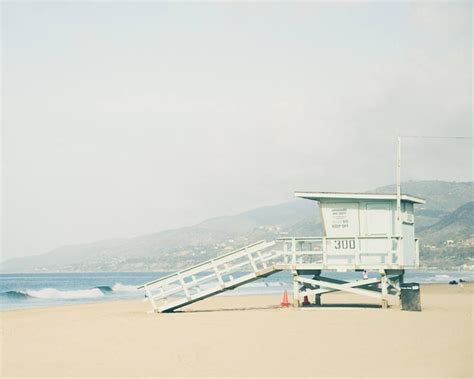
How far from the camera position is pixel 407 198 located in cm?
2422

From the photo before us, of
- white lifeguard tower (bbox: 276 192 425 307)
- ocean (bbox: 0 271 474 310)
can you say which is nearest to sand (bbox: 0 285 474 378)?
white lifeguard tower (bbox: 276 192 425 307)

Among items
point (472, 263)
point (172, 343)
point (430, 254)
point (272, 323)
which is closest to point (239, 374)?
point (172, 343)

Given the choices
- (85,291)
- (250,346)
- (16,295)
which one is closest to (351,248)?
(250,346)

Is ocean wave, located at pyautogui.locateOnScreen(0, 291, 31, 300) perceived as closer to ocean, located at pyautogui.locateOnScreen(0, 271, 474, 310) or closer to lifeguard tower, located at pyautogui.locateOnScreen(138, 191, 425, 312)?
ocean, located at pyautogui.locateOnScreen(0, 271, 474, 310)

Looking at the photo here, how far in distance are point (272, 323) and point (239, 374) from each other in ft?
23.1

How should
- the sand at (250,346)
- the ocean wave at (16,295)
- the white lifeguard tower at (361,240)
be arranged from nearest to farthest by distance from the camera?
the sand at (250,346) → the white lifeguard tower at (361,240) → the ocean wave at (16,295)

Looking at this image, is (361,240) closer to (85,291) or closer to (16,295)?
(16,295)

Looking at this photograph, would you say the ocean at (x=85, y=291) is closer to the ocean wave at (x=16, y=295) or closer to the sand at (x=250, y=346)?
the ocean wave at (x=16, y=295)

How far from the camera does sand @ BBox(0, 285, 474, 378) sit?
12.6m

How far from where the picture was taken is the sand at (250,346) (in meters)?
12.6

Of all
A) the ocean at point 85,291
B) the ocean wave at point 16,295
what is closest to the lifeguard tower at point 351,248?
the ocean at point 85,291

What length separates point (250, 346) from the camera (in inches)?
592

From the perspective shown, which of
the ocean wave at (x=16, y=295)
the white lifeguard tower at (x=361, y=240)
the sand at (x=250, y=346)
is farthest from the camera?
the ocean wave at (x=16, y=295)

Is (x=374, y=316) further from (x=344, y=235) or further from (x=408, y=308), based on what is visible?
(x=344, y=235)
